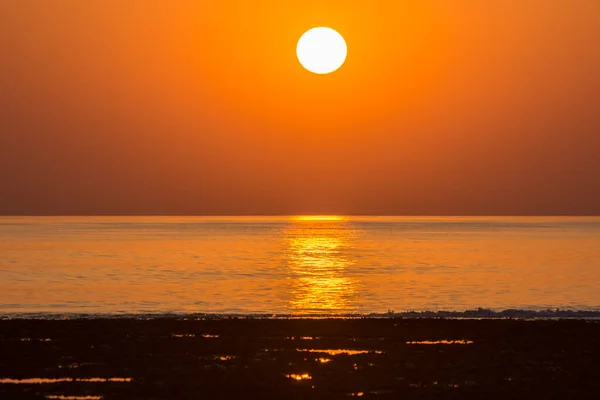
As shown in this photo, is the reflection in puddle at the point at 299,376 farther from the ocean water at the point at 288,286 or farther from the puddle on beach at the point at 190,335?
the ocean water at the point at 288,286

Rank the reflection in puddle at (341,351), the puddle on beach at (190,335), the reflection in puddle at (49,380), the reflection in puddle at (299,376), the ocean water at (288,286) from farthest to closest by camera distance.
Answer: the ocean water at (288,286)
the puddle on beach at (190,335)
the reflection in puddle at (341,351)
the reflection in puddle at (299,376)
the reflection in puddle at (49,380)

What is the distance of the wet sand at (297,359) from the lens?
58.0 ft

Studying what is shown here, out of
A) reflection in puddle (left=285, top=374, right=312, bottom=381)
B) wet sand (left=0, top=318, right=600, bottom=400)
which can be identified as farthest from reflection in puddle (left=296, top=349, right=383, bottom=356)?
reflection in puddle (left=285, top=374, right=312, bottom=381)

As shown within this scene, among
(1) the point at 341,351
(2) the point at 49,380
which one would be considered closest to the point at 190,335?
(1) the point at 341,351

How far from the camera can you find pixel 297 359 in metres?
21.4

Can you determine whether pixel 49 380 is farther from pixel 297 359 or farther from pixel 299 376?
pixel 297 359

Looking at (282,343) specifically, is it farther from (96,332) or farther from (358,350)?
(96,332)

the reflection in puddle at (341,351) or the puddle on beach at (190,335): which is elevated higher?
the reflection in puddle at (341,351)

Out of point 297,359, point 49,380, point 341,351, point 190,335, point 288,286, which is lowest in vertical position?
point 288,286

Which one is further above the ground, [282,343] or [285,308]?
[282,343]

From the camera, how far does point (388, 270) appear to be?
244ft

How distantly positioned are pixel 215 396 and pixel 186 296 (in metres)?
32.3

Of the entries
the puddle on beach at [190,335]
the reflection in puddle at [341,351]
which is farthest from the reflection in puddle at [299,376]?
the puddle on beach at [190,335]

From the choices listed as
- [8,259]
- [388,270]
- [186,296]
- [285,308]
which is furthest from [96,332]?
[8,259]
